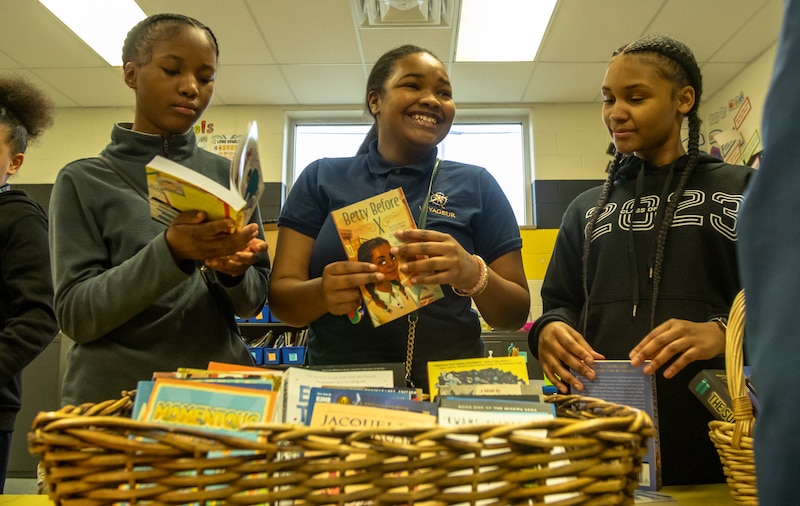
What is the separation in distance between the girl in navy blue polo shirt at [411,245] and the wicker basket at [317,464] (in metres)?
0.45

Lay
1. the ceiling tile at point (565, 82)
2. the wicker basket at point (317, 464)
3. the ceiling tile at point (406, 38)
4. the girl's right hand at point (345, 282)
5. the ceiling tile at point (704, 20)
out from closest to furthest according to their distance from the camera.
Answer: the wicker basket at point (317, 464) → the girl's right hand at point (345, 282) → the ceiling tile at point (704, 20) → the ceiling tile at point (406, 38) → the ceiling tile at point (565, 82)

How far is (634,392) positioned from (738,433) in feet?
0.48

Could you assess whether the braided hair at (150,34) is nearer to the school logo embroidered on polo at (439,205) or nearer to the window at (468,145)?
the school logo embroidered on polo at (439,205)

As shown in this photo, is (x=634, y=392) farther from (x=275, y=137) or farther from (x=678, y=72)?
(x=275, y=137)

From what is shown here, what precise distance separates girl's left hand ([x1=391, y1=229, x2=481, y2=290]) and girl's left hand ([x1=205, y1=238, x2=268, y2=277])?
282 millimetres

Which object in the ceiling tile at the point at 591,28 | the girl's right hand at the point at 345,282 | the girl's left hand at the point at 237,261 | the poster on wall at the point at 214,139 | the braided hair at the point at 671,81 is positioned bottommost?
the girl's right hand at the point at 345,282

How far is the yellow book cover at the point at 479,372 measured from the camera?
78 centimetres

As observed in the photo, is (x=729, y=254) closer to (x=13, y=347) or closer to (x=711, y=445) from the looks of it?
(x=711, y=445)

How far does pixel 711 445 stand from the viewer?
988mm

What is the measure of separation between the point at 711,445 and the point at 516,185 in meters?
3.92

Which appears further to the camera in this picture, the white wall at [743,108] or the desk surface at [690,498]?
the white wall at [743,108]

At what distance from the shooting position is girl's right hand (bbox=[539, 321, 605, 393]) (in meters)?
0.87

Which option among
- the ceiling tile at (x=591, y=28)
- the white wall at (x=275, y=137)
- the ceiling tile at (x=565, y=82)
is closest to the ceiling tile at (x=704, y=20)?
the ceiling tile at (x=591, y=28)

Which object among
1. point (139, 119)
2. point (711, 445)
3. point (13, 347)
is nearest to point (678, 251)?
point (711, 445)
